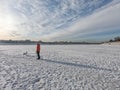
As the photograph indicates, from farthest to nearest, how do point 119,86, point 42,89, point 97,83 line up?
point 97,83, point 119,86, point 42,89

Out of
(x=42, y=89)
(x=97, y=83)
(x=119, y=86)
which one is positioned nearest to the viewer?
(x=42, y=89)

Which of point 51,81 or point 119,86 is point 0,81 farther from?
point 119,86

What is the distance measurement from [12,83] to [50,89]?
205 cm

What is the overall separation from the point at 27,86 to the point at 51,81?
1.44m

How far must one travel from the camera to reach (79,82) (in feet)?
23.6

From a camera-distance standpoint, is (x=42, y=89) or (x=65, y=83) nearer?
(x=42, y=89)

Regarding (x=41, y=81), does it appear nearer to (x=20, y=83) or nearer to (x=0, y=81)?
(x=20, y=83)

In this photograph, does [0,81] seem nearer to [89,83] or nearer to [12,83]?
[12,83]

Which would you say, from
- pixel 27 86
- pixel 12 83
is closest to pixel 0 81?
pixel 12 83

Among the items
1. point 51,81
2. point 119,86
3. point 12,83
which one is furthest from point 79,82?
point 12,83

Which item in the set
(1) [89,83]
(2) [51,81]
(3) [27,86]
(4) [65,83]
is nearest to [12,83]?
(3) [27,86]

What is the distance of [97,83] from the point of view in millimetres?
7062

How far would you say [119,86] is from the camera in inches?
261

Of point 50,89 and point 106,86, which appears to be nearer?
point 50,89
